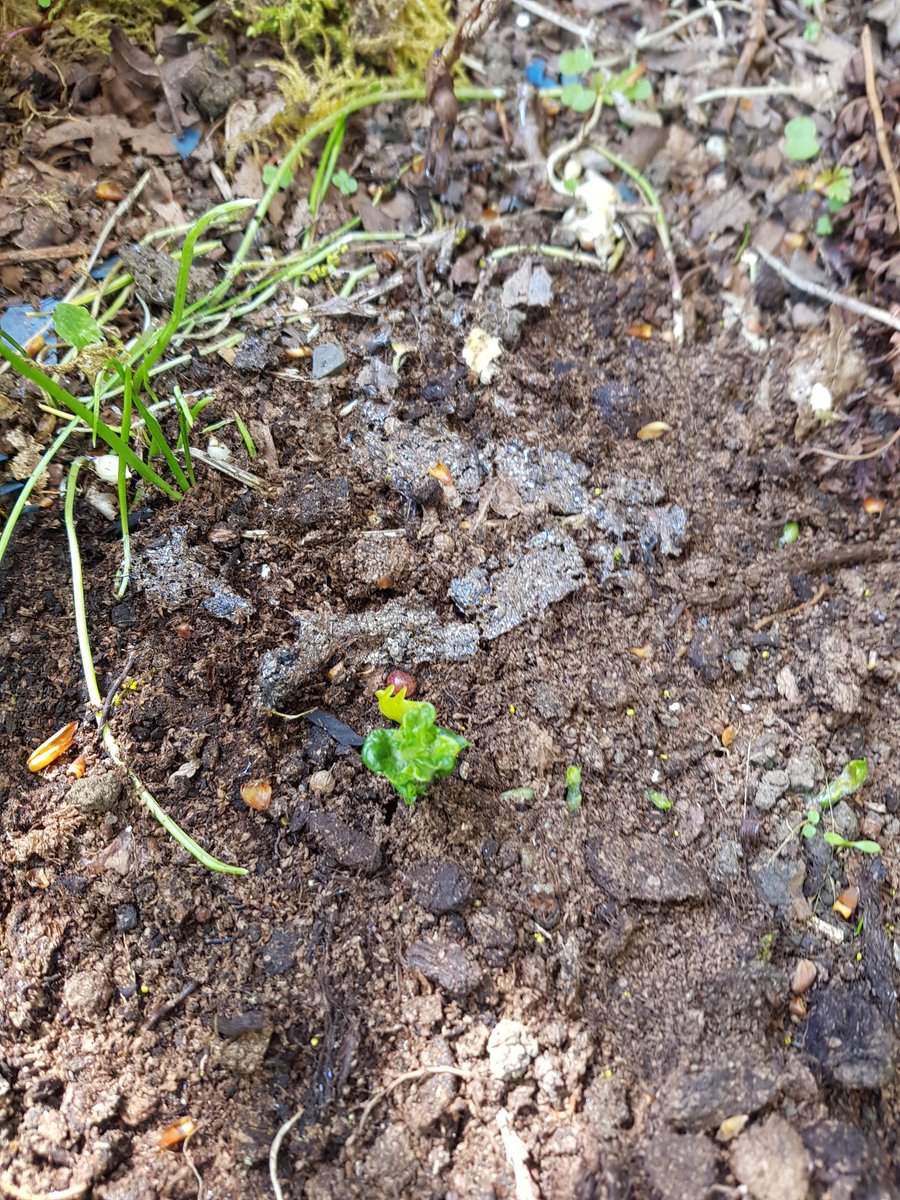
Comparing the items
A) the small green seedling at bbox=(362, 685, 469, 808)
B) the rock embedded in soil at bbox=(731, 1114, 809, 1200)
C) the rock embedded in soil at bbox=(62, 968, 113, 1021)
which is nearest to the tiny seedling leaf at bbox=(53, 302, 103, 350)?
the small green seedling at bbox=(362, 685, 469, 808)

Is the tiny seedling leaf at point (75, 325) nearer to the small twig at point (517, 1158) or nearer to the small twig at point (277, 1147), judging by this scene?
the small twig at point (277, 1147)

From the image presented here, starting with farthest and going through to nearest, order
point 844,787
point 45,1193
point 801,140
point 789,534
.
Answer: point 801,140 → point 789,534 → point 844,787 → point 45,1193

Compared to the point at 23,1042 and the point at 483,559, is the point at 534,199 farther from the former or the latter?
the point at 23,1042

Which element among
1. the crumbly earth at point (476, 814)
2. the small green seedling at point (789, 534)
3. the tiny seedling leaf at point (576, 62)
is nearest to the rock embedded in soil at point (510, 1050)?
the crumbly earth at point (476, 814)

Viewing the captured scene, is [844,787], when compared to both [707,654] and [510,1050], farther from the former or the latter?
[510,1050]

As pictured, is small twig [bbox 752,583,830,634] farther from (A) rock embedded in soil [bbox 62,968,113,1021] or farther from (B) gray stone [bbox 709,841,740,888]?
(A) rock embedded in soil [bbox 62,968,113,1021]

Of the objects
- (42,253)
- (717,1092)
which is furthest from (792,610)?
(42,253)

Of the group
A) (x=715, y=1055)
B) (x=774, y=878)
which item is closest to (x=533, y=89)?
(x=774, y=878)
